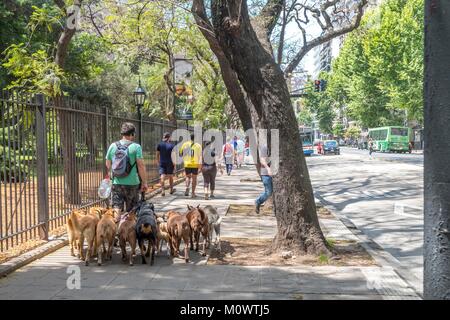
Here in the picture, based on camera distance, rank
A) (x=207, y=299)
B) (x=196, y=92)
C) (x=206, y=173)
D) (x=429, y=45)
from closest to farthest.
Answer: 1. (x=429, y=45)
2. (x=207, y=299)
3. (x=206, y=173)
4. (x=196, y=92)

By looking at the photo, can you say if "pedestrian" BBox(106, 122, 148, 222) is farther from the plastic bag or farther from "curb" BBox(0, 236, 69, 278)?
"curb" BBox(0, 236, 69, 278)

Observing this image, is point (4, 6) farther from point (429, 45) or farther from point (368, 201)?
point (429, 45)

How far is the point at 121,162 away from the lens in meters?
7.33

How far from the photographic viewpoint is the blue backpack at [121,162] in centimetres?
733

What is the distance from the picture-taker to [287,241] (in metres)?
7.34

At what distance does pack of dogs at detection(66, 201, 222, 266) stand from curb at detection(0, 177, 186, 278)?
41cm

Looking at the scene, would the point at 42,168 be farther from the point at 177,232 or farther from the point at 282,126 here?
the point at 282,126

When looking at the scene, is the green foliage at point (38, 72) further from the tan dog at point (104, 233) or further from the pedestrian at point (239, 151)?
the pedestrian at point (239, 151)

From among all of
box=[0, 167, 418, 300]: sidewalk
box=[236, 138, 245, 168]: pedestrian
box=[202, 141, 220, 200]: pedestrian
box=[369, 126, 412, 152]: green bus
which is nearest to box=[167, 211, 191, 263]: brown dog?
box=[0, 167, 418, 300]: sidewalk

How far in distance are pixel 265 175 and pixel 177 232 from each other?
4.32 metres

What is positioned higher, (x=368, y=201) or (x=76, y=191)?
(x=76, y=191)

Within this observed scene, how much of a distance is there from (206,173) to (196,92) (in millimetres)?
20442
